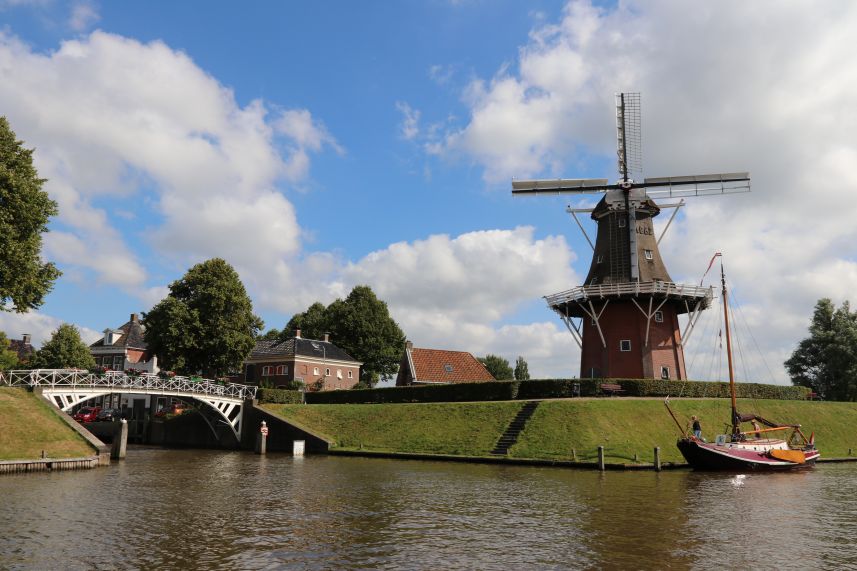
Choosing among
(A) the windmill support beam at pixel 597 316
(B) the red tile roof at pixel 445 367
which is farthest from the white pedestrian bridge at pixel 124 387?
(A) the windmill support beam at pixel 597 316

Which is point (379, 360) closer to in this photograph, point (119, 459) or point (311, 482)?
point (119, 459)

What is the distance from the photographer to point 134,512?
20.1m

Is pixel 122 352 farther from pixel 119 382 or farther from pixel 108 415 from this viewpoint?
pixel 119 382

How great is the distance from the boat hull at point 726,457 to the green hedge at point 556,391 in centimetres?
1133

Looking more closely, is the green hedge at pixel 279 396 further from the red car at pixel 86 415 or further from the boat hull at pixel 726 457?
the boat hull at pixel 726 457

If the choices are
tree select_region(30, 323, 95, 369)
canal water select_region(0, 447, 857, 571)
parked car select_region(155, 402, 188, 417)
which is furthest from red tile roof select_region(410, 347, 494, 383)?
tree select_region(30, 323, 95, 369)

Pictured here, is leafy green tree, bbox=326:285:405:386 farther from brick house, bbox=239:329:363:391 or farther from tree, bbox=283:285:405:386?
brick house, bbox=239:329:363:391

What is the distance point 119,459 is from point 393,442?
58.4 feet

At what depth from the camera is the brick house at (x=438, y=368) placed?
6781 cm

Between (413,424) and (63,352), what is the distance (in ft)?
165

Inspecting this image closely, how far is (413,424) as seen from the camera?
47062 mm

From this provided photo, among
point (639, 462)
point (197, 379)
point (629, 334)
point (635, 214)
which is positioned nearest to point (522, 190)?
point (635, 214)

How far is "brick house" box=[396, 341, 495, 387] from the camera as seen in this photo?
67.8 meters

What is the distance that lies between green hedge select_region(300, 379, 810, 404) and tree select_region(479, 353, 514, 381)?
69286mm
